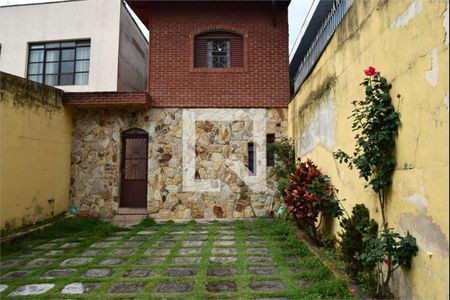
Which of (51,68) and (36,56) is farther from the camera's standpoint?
(36,56)

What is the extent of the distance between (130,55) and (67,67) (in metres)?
2.18

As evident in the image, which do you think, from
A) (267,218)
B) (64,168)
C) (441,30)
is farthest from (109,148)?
(441,30)

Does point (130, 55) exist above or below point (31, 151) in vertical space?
above

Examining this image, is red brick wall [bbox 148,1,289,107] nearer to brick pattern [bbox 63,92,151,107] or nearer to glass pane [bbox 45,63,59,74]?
brick pattern [bbox 63,92,151,107]

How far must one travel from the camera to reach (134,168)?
937cm

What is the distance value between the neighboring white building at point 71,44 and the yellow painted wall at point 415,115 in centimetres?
862

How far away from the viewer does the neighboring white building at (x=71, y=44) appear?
431 inches

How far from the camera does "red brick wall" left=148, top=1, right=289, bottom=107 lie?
9.14 meters

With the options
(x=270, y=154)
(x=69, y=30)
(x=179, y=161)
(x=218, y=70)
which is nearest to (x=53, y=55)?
(x=69, y=30)

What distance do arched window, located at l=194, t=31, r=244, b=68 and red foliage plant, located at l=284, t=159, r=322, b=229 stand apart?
14.7 feet

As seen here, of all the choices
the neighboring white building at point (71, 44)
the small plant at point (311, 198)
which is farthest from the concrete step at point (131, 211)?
the small plant at point (311, 198)

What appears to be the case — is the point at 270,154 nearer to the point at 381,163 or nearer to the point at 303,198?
the point at 303,198

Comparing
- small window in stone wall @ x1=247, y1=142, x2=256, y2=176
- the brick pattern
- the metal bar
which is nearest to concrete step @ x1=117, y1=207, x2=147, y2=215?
the brick pattern

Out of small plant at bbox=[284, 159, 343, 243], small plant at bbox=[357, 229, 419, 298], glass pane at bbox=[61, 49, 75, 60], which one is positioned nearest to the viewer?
small plant at bbox=[357, 229, 419, 298]
